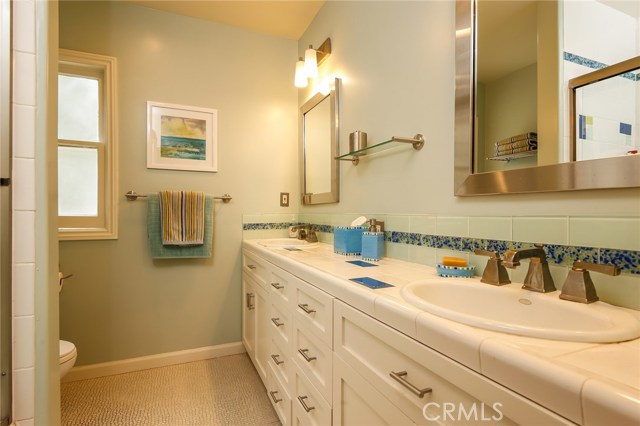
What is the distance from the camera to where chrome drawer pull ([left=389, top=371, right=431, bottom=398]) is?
0.61 m

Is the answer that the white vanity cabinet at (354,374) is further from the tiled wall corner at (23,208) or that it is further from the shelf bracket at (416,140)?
the tiled wall corner at (23,208)

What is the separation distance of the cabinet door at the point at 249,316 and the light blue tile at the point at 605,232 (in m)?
1.69

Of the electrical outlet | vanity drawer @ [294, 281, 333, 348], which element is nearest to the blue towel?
the electrical outlet

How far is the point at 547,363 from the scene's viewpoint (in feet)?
1.43

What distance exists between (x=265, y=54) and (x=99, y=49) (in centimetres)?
112

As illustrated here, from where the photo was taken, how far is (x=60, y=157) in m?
2.02

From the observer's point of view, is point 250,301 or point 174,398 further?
point 250,301

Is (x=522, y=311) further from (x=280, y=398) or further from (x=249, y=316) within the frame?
(x=249, y=316)

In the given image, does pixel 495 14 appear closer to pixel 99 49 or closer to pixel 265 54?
pixel 265 54

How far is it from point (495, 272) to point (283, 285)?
2.86ft

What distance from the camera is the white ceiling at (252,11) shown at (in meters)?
2.13

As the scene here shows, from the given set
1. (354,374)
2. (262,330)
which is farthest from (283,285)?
(354,374)

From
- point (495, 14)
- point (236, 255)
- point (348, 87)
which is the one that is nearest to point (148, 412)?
point (236, 255)

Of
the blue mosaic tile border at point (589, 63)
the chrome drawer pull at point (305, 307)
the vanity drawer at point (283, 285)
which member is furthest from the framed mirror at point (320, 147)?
the blue mosaic tile border at point (589, 63)
